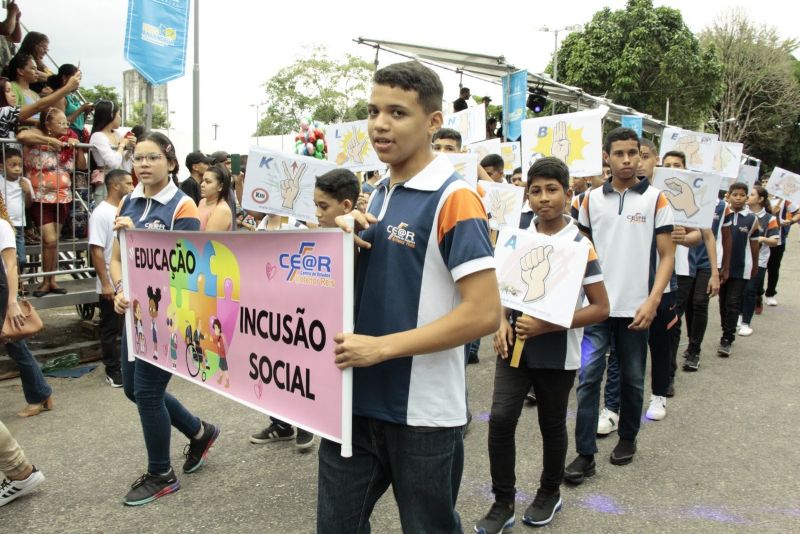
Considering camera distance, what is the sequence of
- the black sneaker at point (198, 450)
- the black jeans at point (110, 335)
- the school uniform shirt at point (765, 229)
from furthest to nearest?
the school uniform shirt at point (765, 229)
the black jeans at point (110, 335)
the black sneaker at point (198, 450)

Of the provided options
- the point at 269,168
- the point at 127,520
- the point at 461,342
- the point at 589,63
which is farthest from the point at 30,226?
the point at 589,63

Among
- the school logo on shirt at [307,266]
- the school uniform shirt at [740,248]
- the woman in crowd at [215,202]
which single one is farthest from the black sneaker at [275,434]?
the school uniform shirt at [740,248]

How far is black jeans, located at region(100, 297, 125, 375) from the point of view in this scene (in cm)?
590

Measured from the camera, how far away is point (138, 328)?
329cm

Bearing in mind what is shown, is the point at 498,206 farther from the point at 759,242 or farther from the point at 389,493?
the point at 759,242

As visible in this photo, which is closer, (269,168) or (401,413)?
(401,413)

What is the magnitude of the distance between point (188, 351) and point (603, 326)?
2.47 metres

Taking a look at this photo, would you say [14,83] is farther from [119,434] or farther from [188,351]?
[188,351]

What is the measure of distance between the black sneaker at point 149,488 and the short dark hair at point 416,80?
108 inches

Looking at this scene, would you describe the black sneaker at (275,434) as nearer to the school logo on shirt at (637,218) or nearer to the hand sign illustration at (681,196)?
the school logo on shirt at (637,218)

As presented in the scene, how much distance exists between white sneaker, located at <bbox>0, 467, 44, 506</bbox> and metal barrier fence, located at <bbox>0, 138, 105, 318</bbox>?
2858 millimetres

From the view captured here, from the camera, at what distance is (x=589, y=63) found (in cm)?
3152

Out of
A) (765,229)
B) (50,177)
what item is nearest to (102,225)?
(50,177)

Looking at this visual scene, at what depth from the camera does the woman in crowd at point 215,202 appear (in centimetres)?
516
